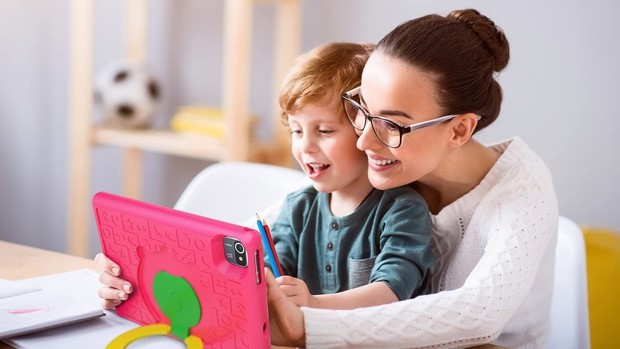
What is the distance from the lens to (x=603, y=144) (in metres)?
2.33

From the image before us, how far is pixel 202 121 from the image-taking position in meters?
2.65

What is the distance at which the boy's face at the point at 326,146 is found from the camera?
4.07 ft

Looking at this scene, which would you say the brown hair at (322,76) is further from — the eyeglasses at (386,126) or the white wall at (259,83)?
the white wall at (259,83)

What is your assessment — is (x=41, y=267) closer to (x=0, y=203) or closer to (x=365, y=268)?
(x=365, y=268)

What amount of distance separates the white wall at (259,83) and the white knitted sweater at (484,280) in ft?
3.58

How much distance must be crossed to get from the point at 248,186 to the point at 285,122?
44 centimetres

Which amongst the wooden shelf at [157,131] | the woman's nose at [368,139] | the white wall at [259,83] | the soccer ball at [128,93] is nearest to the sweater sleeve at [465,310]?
the woman's nose at [368,139]

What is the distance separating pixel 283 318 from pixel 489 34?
1.75 feet

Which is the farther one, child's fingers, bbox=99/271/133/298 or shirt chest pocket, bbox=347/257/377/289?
shirt chest pocket, bbox=347/257/377/289

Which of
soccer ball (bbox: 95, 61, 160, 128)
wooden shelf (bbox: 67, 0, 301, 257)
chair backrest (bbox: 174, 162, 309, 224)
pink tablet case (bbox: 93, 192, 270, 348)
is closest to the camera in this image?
pink tablet case (bbox: 93, 192, 270, 348)

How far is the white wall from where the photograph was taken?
233 cm

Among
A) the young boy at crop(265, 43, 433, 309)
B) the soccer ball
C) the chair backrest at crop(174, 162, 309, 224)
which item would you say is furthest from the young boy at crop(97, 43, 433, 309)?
the soccer ball

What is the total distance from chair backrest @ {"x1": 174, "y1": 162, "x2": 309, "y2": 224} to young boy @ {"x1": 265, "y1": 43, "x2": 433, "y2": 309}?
406 millimetres

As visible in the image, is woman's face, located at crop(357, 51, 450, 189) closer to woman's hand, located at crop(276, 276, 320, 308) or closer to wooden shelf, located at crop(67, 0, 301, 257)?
woman's hand, located at crop(276, 276, 320, 308)
